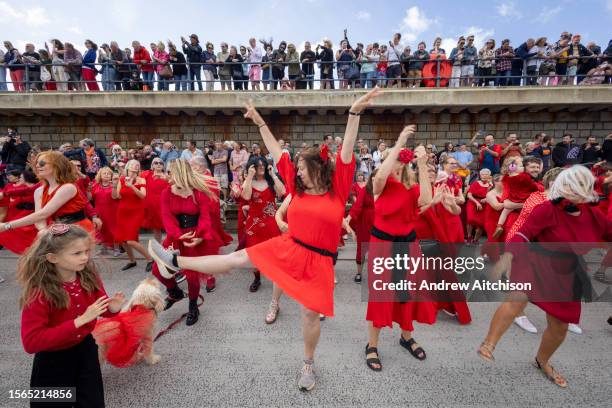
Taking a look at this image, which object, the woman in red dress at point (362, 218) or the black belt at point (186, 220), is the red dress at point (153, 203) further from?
the woman in red dress at point (362, 218)

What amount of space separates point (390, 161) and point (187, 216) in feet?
7.38

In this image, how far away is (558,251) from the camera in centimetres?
215

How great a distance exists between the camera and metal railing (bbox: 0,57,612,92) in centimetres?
1045

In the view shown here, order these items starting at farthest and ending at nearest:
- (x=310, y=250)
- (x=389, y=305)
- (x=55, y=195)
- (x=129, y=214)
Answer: (x=129, y=214), (x=55, y=195), (x=389, y=305), (x=310, y=250)

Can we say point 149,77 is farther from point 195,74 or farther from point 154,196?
point 154,196

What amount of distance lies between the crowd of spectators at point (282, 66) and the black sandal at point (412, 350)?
383 inches

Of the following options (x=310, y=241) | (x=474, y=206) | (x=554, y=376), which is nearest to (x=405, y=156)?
(x=310, y=241)

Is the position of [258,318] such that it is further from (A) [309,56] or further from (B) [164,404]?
(A) [309,56]

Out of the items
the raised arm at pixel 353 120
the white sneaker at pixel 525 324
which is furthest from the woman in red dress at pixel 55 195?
the white sneaker at pixel 525 324

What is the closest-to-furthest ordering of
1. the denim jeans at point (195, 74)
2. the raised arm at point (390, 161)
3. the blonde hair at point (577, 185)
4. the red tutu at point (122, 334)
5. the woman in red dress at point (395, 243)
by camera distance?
1. the blonde hair at point (577, 185)
2. the raised arm at point (390, 161)
3. the red tutu at point (122, 334)
4. the woman in red dress at point (395, 243)
5. the denim jeans at point (195, 74)

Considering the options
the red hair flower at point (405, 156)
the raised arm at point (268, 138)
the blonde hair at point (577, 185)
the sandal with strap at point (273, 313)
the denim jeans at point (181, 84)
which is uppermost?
the denim jeans at point (181, 84)

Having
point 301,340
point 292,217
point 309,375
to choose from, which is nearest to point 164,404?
point 309,375

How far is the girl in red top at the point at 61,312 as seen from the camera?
1.53 meters

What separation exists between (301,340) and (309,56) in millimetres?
10772
